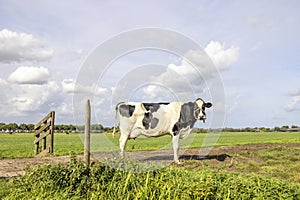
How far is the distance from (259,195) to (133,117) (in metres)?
6.06

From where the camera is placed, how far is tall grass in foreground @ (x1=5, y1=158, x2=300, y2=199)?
595 centimetres

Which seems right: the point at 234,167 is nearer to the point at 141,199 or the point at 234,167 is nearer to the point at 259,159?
the point at 259,159

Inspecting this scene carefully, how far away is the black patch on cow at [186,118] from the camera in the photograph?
11.4m

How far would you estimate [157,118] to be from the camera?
36.8ft

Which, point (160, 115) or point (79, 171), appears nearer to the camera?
point (79, 171)

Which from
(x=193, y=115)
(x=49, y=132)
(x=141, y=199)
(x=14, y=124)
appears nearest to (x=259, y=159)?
(x=193, y=115)

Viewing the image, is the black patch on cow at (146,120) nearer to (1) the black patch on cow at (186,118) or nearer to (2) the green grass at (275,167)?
(1) the black patch on cow at (186,118)

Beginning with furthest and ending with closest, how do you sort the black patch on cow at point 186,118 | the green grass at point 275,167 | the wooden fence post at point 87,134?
the black patch on cow at point 186,118
the green grass at point 275,167
the wooden fence post at point 87,134

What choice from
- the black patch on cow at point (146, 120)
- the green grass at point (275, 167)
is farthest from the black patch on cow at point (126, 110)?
the green grass at point (275, 167)

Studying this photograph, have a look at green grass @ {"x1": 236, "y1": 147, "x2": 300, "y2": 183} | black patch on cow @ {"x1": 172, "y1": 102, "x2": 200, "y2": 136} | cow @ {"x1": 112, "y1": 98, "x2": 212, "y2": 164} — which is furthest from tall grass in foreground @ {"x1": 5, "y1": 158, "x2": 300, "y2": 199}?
black patch on cow @ {"x1": 172, "y1": 102, "x2": 200, "y2": 136}

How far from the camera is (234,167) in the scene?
34.8ft

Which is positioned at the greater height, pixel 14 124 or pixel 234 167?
pixel 14 124

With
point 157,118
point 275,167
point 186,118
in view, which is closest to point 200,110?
point 186,118

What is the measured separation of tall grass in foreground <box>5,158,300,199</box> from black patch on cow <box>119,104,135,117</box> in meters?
3.85
